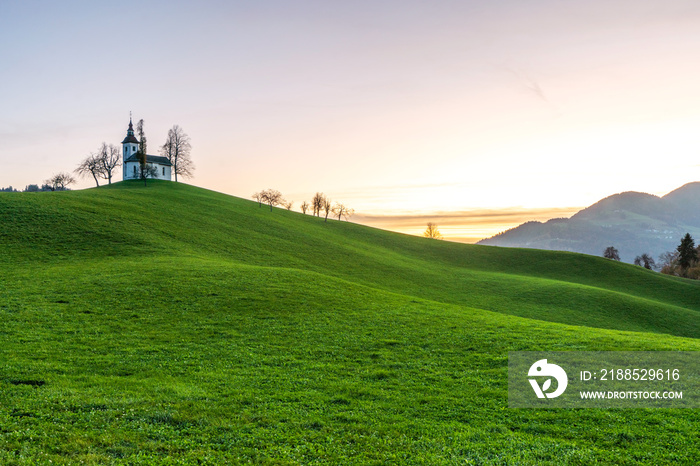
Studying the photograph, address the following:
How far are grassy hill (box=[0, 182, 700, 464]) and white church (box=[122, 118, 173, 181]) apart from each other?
91647mm

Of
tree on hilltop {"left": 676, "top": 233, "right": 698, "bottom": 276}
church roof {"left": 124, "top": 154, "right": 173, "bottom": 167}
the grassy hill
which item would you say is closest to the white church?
church roof {"left": 124, "top": 154, "right": 173, "bottom": 167}

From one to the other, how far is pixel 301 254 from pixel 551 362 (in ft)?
178

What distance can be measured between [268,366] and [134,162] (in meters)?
146

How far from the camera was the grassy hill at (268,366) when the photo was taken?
494 inches

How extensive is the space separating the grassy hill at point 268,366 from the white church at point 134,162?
91.6 m

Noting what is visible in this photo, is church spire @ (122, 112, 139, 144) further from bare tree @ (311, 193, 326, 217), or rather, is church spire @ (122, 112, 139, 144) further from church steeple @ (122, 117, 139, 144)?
bare tree @ (311, 193, 326, 217)

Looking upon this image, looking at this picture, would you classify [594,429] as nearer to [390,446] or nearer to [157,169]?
[390,446]

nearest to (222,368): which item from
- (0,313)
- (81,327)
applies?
(81,327)

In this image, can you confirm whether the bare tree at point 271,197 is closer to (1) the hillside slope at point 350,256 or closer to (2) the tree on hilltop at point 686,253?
(1) the hillside slope at point 350,256

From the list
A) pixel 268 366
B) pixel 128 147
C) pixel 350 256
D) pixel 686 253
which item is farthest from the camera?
pixel 128 147

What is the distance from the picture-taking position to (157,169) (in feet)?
476

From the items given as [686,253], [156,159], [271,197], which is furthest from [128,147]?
[686,253]

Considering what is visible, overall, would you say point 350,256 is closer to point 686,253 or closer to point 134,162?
point 134,162

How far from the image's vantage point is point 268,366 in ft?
66.5
